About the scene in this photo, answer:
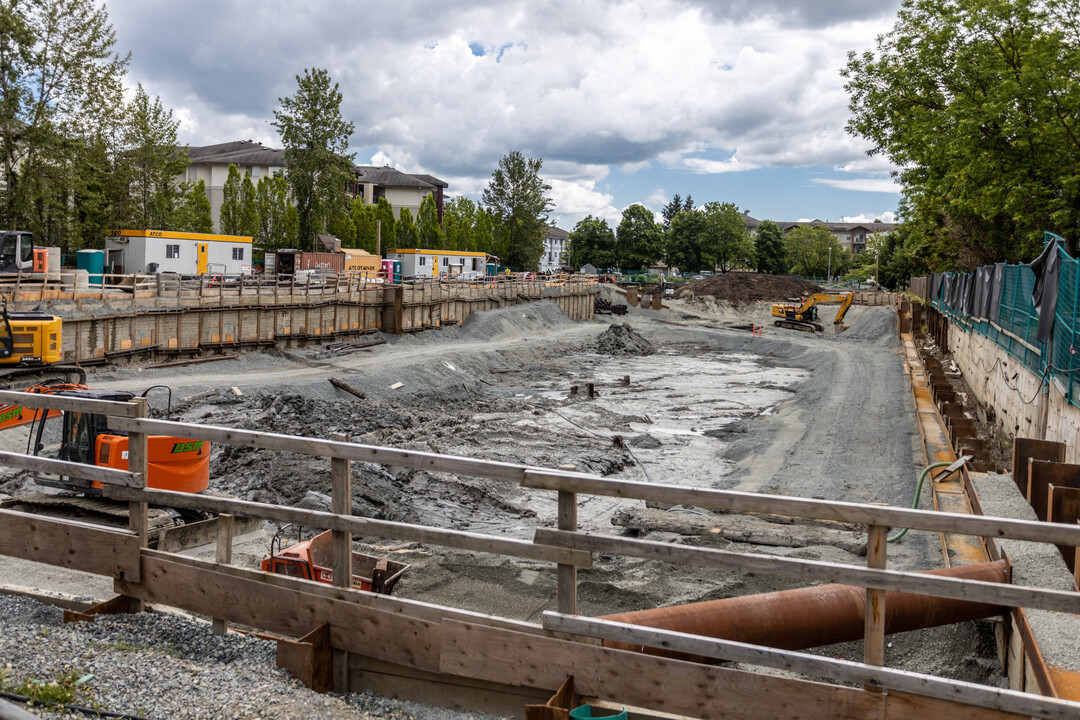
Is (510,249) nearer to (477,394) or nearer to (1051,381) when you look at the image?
(477,394)

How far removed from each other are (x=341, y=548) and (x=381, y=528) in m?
0.32

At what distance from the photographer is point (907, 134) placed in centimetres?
3153

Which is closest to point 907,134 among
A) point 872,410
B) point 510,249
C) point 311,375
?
point 872,410

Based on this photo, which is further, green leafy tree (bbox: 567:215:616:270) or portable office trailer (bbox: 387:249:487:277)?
green leafy tree (bbox: 567:215:616:270)

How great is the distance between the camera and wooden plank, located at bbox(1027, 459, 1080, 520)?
9148 mm

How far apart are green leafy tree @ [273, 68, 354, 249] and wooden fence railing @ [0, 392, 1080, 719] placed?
192 ft

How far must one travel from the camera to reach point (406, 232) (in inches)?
3339

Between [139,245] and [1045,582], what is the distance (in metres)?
42.9

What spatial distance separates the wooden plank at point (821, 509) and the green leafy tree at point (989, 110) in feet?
73.7

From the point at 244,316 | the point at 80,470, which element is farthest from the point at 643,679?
the point at 244,316

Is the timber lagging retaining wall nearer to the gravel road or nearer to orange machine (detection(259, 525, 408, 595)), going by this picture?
the gravel road

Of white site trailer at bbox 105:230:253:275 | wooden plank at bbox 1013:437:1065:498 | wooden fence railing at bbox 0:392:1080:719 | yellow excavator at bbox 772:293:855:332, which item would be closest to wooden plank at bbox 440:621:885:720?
wooden fence railing at bbox 0:392:1080:719

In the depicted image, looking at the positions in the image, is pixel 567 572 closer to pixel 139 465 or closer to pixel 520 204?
pixel 139 465

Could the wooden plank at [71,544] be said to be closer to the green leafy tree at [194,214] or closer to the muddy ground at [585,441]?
the muddy ground at [585,441]
